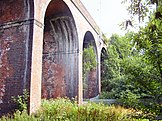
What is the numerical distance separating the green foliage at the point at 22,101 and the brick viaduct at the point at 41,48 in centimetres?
15

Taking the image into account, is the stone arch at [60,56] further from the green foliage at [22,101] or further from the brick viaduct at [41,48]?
the green foliage at [22,101]

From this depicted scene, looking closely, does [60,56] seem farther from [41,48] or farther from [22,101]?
[22,101]

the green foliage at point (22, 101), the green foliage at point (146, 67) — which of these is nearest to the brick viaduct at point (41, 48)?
the green foliage at point (22, 101)

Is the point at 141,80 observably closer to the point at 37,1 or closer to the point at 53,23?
the point at 37,1

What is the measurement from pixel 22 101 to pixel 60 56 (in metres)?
5.61

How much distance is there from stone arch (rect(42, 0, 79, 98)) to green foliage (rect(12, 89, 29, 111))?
485cm

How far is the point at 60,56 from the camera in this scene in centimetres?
1209

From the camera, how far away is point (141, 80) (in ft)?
7.91

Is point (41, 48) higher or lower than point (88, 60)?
lower

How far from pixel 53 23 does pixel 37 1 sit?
4.53 m

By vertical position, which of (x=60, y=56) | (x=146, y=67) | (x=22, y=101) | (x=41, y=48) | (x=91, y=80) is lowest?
(x=22, y=101)

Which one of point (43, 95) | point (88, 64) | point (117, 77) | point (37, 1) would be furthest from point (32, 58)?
point (117, 77)

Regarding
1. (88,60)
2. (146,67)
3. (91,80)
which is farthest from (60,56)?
(146,67)

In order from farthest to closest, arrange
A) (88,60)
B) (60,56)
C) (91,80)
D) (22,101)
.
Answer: (91,80) < (88,60) < (60,56) < (22,101)
